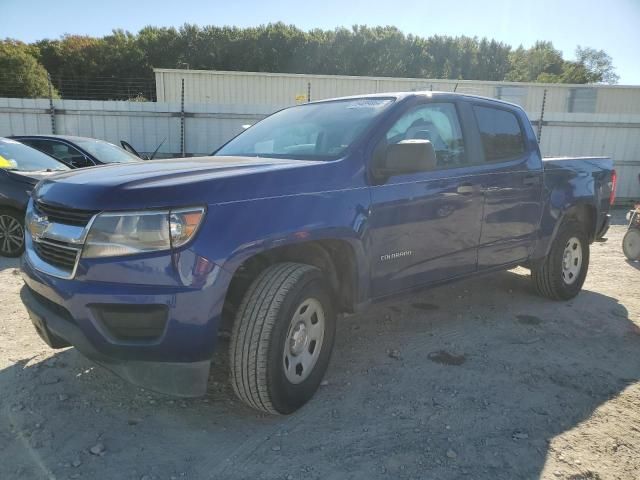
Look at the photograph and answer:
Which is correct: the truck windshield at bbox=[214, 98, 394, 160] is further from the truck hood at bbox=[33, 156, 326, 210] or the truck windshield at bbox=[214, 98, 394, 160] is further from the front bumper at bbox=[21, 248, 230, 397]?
the front bumper at bbox=[21, 248, 230, 397]

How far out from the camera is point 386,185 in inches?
118

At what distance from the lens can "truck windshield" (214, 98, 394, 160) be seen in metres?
3.08

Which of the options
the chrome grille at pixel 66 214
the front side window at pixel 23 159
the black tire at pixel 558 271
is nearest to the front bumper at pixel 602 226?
the black tire at pixel 558 271

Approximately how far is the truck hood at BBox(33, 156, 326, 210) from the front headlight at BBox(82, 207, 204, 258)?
5 centimetres

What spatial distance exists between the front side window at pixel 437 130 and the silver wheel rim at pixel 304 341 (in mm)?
1205

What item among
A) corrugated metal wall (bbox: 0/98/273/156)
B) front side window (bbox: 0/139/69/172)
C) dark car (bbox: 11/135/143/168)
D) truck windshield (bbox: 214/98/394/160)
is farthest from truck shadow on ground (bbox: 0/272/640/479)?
corrugated metal wall (bbox: 0/98/273/156)

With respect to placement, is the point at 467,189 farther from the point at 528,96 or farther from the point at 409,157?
the point at 528,96

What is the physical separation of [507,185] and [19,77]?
42.0 meters

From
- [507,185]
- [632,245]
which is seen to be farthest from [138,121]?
[632,245]

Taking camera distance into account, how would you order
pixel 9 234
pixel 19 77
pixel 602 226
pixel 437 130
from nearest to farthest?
pixel 437 130 < pixel 602 226 < pixel 9 234 < pixel 19 77

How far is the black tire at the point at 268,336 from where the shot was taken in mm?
2445

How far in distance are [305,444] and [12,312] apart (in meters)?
3.13

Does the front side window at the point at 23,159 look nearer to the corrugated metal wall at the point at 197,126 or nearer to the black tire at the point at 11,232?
the black tire at the point at 11,232

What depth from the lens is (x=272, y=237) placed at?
2.43 metres
